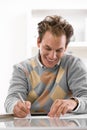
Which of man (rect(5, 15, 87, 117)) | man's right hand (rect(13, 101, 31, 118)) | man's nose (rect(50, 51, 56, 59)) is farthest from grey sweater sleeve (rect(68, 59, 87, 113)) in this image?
A: man's right hand (rect(13, 101, 31, 118))

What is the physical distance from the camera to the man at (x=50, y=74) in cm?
133

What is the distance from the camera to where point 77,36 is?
8.65 feet

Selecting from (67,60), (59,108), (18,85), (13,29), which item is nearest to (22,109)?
(59,108)

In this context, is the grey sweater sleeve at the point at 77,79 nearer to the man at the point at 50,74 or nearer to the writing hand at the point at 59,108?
the man at the point at 50,74

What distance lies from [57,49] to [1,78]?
57.0 inches

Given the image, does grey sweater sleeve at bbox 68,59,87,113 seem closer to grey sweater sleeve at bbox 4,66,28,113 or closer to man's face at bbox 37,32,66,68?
man's face at bbox 37,32,66,68

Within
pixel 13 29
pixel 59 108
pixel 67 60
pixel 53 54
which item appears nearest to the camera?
pixel 59 108

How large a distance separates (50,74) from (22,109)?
0.42m

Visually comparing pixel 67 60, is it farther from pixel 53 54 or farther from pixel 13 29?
pixel 13 29

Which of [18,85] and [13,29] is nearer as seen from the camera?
[18,85]

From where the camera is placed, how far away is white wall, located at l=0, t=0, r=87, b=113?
2656 millimetres

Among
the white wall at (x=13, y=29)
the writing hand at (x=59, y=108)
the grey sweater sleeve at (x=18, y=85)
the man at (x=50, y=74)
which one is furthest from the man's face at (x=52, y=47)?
the white wall at (x=13, y=29)

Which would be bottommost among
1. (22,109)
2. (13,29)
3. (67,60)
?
(22,109)

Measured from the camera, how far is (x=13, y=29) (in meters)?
2.67
